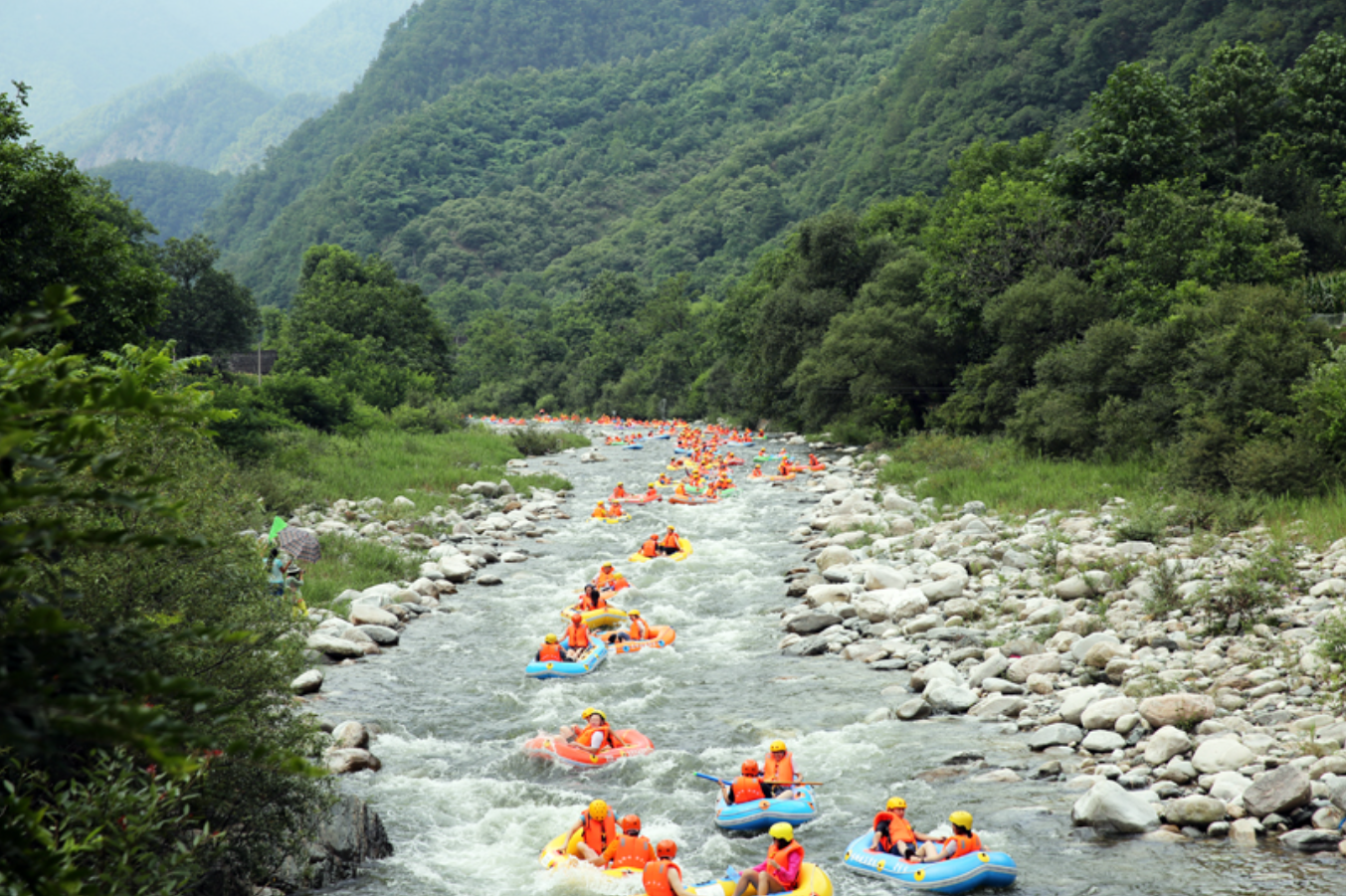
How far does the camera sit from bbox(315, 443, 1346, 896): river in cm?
898

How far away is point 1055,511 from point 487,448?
24619 mm

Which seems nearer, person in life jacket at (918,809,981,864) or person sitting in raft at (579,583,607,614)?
person in life jacket at (918,809,981,864)

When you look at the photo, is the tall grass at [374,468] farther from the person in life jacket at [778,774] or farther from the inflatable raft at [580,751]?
the person in life jacket at [778,774]

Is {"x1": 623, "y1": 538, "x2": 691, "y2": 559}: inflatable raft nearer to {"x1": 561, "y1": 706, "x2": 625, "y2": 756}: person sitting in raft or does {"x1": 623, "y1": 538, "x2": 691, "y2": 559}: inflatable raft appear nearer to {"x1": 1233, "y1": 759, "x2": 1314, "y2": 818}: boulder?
{"x1": 561, "y1": 706, "x2": 625, "y2": 756}: person sitting in raft

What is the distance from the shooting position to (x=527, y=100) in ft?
590

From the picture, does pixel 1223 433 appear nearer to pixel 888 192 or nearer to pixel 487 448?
pixel 487 448

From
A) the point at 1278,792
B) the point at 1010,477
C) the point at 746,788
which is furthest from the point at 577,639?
the point at 1010,477

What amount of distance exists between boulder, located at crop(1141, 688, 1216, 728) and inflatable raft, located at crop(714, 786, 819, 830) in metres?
3.92

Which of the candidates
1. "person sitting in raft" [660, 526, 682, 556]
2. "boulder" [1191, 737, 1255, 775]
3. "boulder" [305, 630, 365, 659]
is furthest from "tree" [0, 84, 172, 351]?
"boulder" [1191, 737, 1255, 775]

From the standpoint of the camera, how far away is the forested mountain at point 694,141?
7569cm

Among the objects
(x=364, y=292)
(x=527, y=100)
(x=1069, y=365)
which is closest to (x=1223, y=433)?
(x=1069, y=365)

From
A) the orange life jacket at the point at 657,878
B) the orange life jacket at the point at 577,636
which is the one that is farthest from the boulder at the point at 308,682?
the orange life jacket at the point at 657,878

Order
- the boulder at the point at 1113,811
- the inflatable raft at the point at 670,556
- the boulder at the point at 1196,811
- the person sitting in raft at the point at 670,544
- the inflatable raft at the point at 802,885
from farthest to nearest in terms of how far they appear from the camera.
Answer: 1. the person sitting in raft at the point at 670,544
2. the inflatable raft at the point at 670,556
3. the boulder at the point at 1113,811
4. the boulder at the point at 1196,811
5. the inflatable raft at the point at 802,885

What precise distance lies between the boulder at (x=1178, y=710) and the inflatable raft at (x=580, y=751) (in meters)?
5.85
